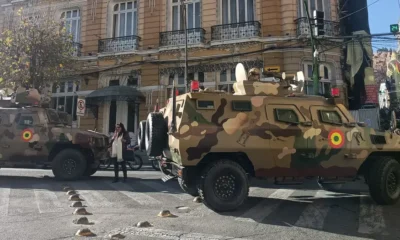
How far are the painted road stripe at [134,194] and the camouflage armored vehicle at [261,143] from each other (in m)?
0.78

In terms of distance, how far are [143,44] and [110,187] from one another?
42.0 ft

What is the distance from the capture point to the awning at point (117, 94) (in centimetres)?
1819

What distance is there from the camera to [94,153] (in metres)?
10.7

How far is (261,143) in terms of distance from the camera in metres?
6.44

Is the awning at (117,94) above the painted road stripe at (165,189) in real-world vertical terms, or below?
above

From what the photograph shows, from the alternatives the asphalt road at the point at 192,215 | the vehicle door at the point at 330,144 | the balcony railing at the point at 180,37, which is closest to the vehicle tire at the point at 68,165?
the asphalt road at the point at 192,215

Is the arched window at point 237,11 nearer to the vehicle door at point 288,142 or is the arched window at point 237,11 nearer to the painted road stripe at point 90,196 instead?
the painted road stripe at point 90,196

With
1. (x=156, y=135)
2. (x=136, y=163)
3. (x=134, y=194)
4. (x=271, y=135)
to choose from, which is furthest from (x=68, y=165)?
(x=271, y=135)

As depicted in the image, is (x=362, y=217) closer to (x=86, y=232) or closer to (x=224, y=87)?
(x=86, y=232)

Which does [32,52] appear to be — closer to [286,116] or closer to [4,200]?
[4,200]

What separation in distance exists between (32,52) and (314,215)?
14782mm

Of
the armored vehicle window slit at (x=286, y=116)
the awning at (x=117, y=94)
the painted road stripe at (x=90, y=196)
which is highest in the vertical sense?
the awning at (x=117, y=94)

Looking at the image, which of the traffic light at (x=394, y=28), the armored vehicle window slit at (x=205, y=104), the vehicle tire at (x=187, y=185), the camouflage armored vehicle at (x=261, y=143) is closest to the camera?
the camouflage armored vehicle at (x=261, y=143)

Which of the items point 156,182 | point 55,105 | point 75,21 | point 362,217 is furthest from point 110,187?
point 75,21
